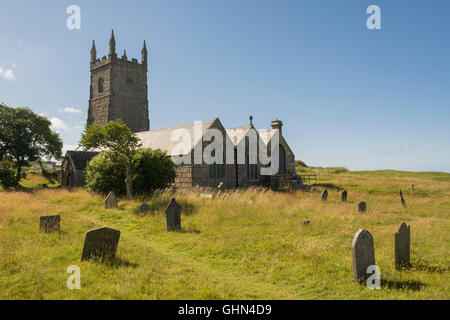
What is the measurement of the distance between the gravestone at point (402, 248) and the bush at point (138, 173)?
1567 cm

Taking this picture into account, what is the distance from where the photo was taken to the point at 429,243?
31.6 ft

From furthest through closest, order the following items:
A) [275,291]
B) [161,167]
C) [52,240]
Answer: [161,167], [52,240], [275,291]

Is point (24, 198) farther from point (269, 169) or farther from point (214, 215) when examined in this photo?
point (269, 169)

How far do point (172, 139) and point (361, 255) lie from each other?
852 inches

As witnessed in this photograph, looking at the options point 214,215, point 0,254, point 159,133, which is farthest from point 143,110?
point 0,254

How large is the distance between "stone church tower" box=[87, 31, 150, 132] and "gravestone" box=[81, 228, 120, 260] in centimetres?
3813

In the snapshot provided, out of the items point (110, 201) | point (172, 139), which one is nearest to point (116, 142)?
point (110, 201)

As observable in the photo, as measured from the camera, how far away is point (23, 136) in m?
32.4

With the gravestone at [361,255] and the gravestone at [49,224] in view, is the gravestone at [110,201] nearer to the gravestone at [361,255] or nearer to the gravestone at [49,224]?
the gravestone at [49,224]

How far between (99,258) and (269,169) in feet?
83.9

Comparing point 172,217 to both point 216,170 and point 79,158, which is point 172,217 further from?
point 79,158

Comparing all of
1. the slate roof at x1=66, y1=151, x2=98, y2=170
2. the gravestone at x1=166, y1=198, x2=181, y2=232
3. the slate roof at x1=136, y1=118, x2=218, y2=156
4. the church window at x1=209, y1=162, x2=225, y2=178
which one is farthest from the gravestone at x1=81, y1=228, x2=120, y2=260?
the slate roof at x1=66, y1=151, x2=98, y2=170

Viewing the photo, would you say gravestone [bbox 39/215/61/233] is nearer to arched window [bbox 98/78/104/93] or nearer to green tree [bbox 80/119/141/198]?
green tree [bbox 80/119/141/198]

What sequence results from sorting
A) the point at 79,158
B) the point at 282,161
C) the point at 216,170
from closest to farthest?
the point at 216,170 < the point at 79,158 < the point at 282,161
